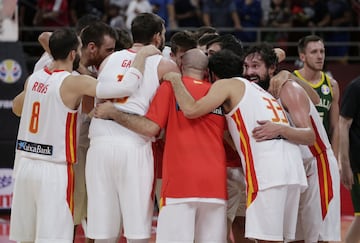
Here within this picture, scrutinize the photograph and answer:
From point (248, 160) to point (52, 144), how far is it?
165cm

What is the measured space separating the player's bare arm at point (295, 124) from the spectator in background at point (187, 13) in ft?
26.7

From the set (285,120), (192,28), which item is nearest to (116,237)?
(285,120)

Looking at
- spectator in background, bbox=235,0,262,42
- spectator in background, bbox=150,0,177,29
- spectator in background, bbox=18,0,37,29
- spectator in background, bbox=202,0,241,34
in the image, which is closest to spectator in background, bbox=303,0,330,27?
spectator in background, bbox=235,0,262,42

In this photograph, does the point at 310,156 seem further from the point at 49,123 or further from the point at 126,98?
the point at 49,123

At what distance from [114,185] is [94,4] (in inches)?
357

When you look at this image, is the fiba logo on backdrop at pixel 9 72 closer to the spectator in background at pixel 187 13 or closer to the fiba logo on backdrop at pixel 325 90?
the spectator in background at pixel 187 13

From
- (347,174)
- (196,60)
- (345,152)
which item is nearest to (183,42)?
(196,60)

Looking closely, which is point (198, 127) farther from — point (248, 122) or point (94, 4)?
point (94, 4)

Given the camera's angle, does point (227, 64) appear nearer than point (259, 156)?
No

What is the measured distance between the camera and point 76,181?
8188 mm

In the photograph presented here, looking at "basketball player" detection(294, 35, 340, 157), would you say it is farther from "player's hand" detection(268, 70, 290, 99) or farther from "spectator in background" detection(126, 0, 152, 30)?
"spectator in background" detection(126, 0, 152, 30)

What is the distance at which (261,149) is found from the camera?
7.02 m

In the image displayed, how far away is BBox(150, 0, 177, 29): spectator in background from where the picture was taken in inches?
600

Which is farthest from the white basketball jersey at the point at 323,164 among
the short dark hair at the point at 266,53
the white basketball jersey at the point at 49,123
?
the white basketball jersey at the point at 49,123
